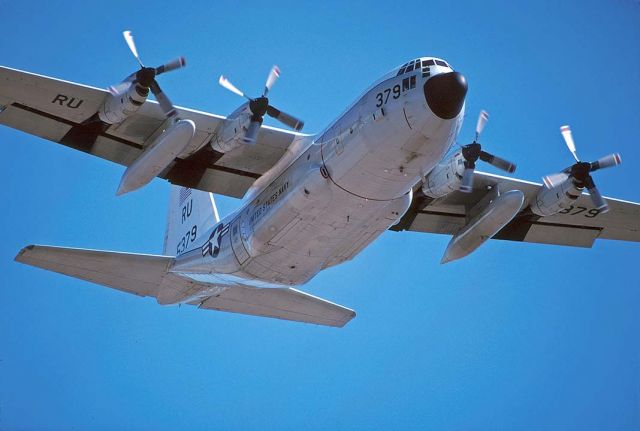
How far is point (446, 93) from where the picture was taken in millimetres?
14516

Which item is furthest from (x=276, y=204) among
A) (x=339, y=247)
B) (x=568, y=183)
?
(x=568, y=183)

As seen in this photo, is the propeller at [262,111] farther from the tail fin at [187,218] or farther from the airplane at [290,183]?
the tail fin at [187,218]

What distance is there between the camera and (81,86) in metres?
17.2

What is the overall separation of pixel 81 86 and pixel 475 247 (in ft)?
30.3

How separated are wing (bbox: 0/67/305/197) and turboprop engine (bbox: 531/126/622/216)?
616cm

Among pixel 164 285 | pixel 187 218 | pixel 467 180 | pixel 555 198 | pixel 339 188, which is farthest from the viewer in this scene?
pixel 187 218

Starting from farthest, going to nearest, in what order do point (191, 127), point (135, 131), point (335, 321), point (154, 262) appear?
point (335, 321) < point (154, 262) < point (135, 131) < point (191, 127)

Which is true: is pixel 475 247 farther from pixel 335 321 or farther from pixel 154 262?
pixel 154 262

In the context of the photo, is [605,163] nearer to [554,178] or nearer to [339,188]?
[554,178]

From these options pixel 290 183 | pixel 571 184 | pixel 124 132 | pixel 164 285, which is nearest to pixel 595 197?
pixel 571 184

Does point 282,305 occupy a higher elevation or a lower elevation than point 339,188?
lower

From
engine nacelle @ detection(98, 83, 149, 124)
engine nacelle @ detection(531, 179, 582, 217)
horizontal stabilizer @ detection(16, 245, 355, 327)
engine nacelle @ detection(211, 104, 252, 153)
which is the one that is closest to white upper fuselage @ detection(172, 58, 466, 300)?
horizontal stabilizer @ detection(16, 245, 355, 327)

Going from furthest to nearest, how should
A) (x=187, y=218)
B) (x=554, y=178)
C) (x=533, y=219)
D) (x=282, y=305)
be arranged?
(x=187, y=218), (x=533, y=219), (x=282, y=305), (x=554, y=178)

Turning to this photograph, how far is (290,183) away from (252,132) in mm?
1300
